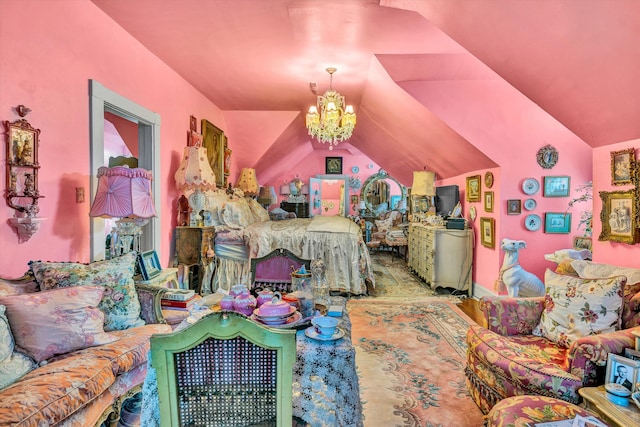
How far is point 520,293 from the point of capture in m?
3.76

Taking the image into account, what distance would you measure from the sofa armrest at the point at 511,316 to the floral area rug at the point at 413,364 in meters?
0.50

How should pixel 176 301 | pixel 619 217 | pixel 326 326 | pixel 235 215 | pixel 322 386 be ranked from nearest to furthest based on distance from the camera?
pixel 322 386
pixel 326 326
pixel 619 217
pixel 176 301
pixel 235 215

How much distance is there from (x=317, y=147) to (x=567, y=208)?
679 centimetres

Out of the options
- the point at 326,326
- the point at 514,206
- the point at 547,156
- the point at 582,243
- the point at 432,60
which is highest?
the point at 432,60

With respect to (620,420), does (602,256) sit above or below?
above

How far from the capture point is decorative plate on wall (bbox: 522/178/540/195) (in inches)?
169

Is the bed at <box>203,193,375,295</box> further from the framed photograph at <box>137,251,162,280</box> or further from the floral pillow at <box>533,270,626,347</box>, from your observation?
the floral pillow at <box>533,270,626,347</box>

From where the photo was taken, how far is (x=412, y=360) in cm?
300

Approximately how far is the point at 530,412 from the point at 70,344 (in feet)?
7.09

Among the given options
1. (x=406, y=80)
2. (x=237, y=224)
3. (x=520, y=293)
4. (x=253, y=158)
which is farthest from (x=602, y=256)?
(x=253, y=158)

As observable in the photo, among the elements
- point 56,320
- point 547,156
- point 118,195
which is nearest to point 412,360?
point 56,320

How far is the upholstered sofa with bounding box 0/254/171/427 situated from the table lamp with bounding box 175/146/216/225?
186cm

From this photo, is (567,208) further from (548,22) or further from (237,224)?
(237,224)

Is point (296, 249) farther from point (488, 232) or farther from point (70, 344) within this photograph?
point (70, 344)
